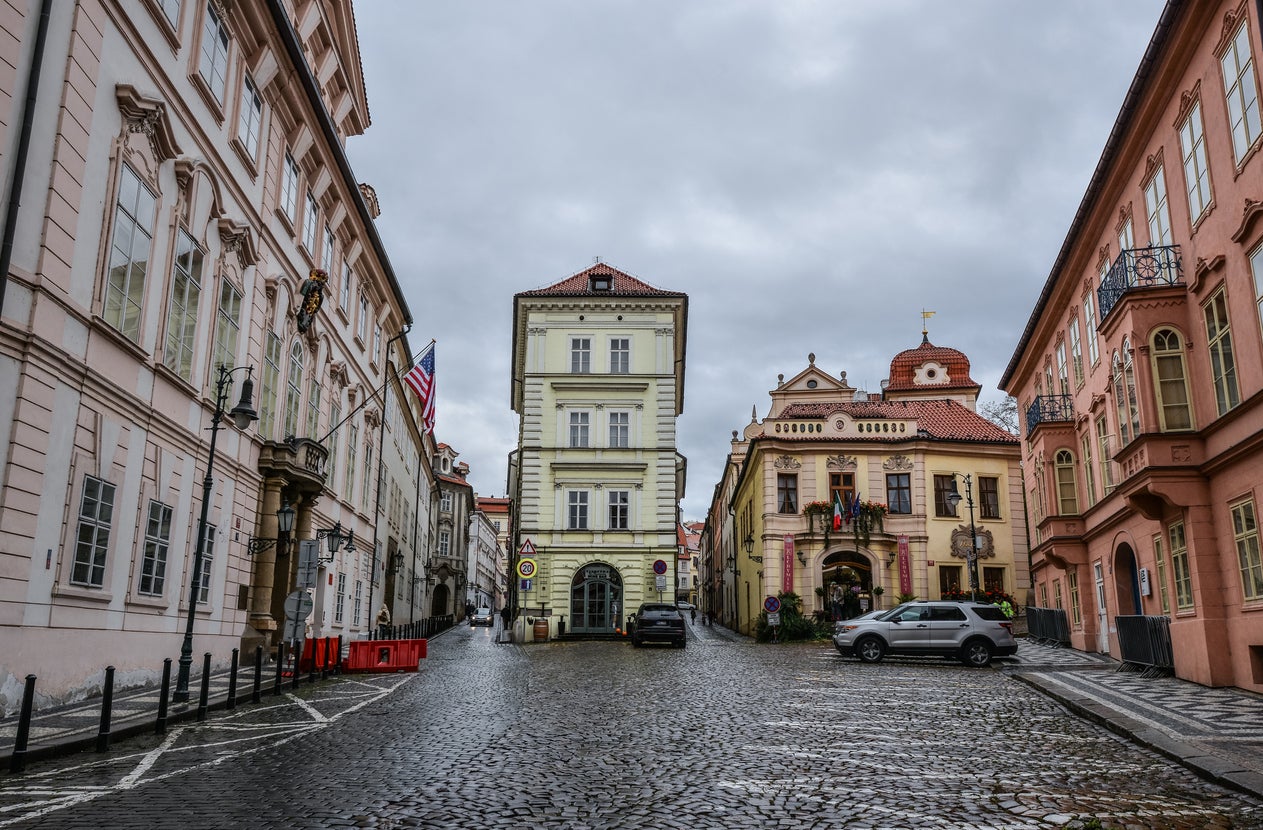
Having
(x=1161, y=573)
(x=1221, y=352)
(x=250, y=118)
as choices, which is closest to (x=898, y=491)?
(x=1161, y=573)

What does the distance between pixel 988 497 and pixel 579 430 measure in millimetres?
18444

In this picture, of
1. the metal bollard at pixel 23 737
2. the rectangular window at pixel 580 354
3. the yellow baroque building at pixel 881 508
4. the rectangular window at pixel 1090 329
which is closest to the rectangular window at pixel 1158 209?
the rectangular window at pixel 1090 329

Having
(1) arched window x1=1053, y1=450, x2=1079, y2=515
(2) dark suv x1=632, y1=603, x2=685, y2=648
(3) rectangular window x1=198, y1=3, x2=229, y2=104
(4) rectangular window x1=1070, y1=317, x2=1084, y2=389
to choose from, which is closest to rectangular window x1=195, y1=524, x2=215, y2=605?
(3) rectangular window x1=198, y1=3, x2=229, y2=104

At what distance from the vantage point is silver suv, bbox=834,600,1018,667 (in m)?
25.0

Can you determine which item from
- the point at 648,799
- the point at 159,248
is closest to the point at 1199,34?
the point at 648,799

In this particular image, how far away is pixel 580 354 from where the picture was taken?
4612cm

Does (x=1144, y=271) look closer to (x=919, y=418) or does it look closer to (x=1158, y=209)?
(x=1158, y=209)

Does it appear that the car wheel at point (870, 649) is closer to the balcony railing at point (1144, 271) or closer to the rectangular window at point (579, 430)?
the balcony railing at point (1144, 271)

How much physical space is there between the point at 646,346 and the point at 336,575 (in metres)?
20.4

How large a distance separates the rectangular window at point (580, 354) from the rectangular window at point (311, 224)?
19.4 m

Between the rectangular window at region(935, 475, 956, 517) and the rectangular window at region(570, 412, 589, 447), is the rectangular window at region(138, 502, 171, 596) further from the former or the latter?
the rectangular window at region(935, 475, 956, 517)

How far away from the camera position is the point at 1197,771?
9125 mm

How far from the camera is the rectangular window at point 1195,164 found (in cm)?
1755

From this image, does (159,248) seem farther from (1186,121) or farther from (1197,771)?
(1186,121)
